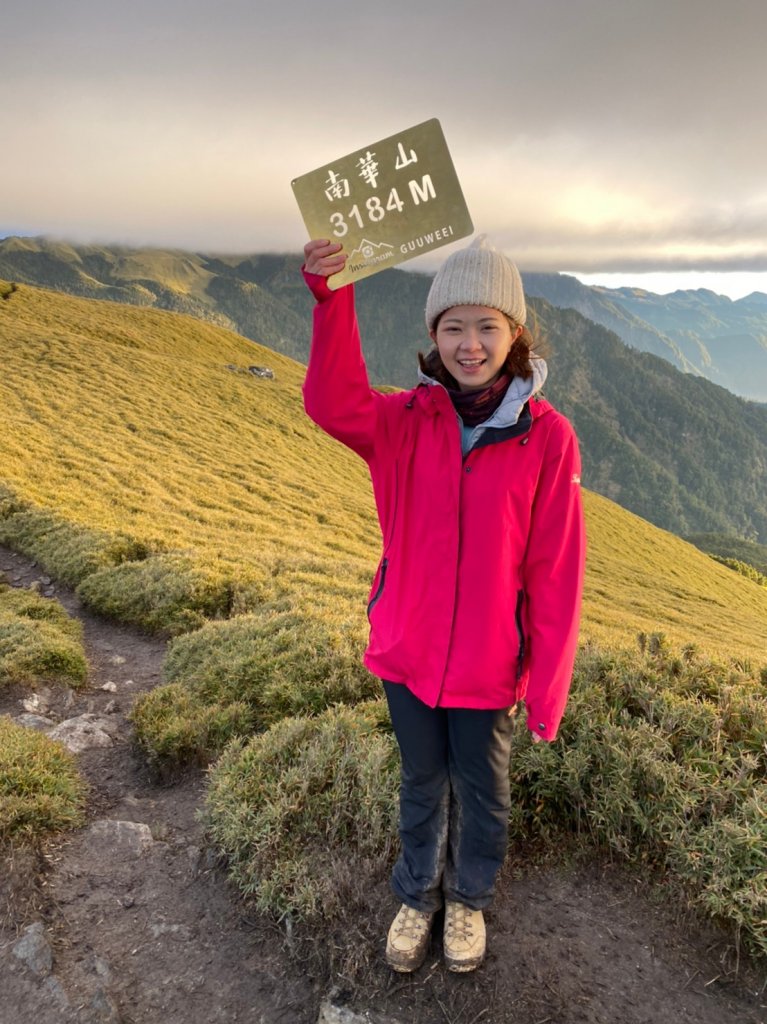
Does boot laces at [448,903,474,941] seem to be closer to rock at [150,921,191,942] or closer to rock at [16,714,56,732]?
rock at [150,921,191,942]

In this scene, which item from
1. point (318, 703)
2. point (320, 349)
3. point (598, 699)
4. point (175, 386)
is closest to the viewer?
point (320, 349)

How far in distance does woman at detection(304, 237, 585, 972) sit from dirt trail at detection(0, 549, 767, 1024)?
265mm

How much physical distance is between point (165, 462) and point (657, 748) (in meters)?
28.5

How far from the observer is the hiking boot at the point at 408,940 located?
147 inches

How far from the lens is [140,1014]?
3.73m

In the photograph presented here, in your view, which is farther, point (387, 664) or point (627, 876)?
point (627, 876)

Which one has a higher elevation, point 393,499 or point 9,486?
point 393,499

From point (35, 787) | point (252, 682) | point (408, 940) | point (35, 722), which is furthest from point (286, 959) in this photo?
point (35, 722)

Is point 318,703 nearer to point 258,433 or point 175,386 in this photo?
point 258,433

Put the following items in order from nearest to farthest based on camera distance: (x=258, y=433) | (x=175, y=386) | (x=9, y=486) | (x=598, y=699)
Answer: (x=598, y=699) → (x=9, y=486) → (x=258, y=433) → (x=175, y=386)

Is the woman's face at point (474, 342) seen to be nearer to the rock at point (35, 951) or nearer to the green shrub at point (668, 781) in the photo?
the green shrub at point (668, 781)

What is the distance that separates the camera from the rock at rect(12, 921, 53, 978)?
12.8ft

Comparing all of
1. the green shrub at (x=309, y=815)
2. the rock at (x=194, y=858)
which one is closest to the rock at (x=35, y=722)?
the green shrub at (x=309, y=815)

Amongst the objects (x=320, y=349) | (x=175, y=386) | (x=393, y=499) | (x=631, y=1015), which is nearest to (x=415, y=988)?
(x=631, y=1015)
